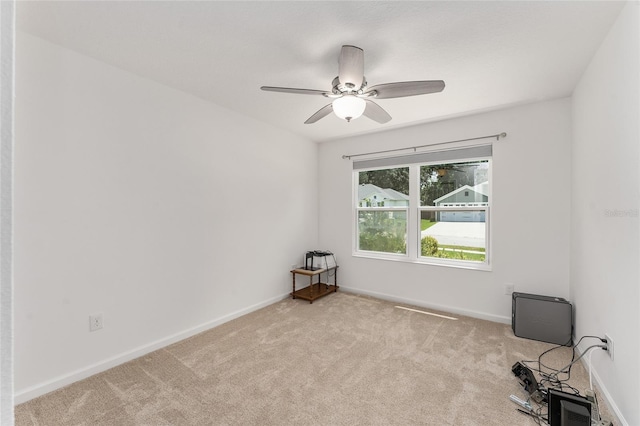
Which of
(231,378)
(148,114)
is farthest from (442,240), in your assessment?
(148,114)

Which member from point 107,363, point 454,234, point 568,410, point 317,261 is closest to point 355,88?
point 568,410

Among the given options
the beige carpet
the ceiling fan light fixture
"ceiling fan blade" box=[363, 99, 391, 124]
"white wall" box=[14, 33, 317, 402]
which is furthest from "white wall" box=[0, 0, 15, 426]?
"white wall" box=[14, 33, 317, 402]

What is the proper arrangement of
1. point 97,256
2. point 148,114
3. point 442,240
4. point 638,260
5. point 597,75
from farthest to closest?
1. point 442,240
2. point 148,114
3. point 97,256
4. point 597,75
5. point 638,260

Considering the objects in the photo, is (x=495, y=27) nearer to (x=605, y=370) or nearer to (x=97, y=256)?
(x=605, y=370)

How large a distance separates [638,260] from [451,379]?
138cm

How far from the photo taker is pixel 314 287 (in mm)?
4410

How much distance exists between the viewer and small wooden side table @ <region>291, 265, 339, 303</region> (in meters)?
3.94

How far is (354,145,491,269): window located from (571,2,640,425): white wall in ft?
3.26

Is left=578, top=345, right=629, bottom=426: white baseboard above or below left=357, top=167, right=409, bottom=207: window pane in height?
below

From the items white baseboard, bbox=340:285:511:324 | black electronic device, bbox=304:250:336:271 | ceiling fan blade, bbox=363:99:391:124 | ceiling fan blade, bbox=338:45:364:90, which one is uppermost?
ceiling fan blade, bbox=338:45:364:90

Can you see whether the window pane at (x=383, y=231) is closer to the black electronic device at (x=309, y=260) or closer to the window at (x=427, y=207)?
the window at (x=427, y=207)

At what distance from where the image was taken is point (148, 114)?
2588 millimetres

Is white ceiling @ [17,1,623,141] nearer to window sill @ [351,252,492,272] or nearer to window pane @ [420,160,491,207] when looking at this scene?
window pane @ [420,160,491,207]

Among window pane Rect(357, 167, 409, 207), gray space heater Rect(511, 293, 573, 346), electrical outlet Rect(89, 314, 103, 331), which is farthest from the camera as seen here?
window pane Rect(357, 167, 409, 207)
